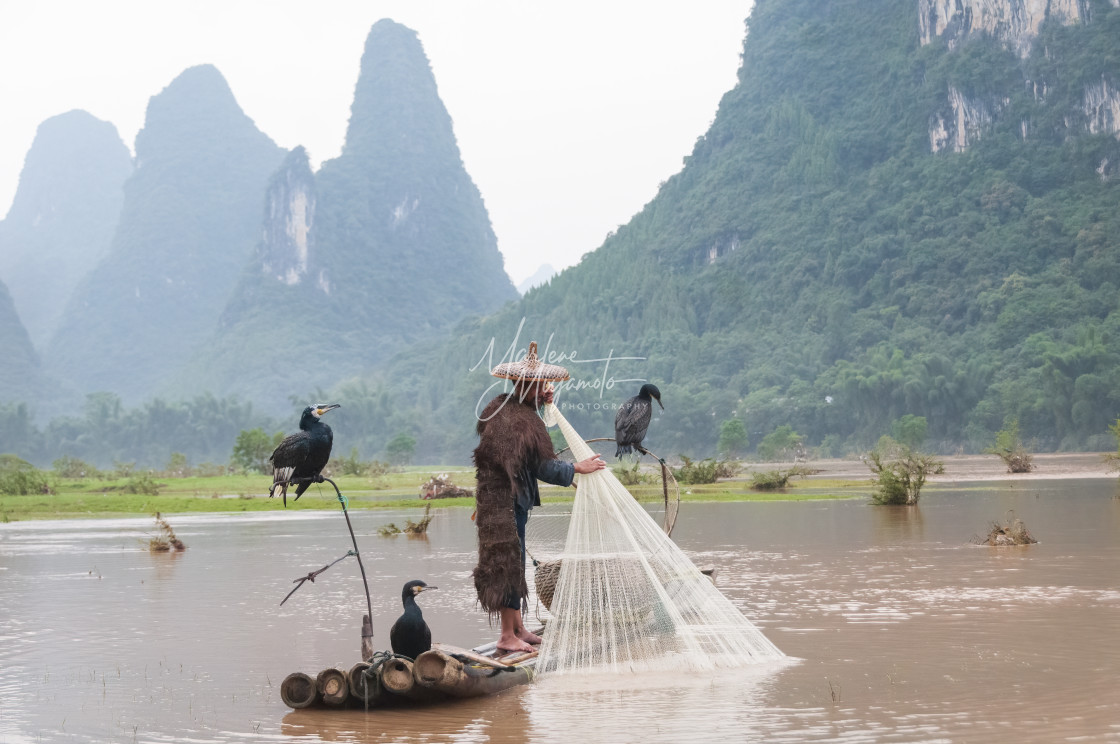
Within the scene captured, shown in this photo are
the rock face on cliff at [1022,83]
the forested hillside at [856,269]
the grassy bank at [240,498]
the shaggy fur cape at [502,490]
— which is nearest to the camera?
the shaggy fur cape at [502,490]

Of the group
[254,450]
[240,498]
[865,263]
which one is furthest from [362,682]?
[865,263]

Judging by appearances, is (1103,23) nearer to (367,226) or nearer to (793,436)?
(793,436)

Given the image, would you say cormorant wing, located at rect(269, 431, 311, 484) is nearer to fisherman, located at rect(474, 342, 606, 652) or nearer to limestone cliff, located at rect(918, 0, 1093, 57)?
fisherman, located at rect(474, 342, 606, 652)

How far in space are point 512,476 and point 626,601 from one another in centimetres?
113

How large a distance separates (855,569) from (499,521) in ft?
23.4

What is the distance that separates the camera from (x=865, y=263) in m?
97.8

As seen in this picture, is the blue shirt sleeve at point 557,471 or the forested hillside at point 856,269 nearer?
the blue shirt sleeve at point 557,471

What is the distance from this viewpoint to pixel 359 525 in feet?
82.4

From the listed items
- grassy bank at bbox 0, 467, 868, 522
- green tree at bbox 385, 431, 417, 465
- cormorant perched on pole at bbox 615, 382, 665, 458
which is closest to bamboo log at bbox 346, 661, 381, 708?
cormorant perched on pole at bbox 615, 382, 665, 458

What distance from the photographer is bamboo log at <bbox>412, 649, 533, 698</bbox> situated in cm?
686

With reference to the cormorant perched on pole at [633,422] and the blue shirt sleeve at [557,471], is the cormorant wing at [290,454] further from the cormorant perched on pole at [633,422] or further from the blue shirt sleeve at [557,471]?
the cormorant perched on pole at [633,422]

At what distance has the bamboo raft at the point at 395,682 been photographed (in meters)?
6.88

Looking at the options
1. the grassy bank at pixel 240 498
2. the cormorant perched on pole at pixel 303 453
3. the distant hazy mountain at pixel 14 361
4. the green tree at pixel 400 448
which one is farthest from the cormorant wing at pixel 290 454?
the distant hazy mountain at pixel 14 361

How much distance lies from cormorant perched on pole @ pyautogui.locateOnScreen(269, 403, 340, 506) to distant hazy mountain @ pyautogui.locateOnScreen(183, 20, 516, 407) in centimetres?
14282
